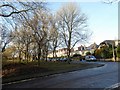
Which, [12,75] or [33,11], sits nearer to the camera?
[33,11]

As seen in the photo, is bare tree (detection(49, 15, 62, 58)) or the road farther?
bare tree (detection(49, 15, 62, 58))

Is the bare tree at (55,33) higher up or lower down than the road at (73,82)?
higher up

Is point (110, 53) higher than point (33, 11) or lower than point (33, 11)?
lower

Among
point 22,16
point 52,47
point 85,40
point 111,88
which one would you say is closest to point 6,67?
point 22,16

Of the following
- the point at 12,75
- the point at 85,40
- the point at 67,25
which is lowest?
the point at 12,75

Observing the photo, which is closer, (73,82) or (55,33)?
(73,82)

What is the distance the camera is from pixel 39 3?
21.2 meters

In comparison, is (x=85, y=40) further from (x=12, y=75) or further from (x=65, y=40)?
(x=12, y=75)

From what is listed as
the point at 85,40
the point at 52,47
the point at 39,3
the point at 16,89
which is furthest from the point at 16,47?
the point at 16,89

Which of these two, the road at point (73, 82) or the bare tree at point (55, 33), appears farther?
the bare tree at point (55, 33)

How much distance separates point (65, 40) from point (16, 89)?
4583 centimetres

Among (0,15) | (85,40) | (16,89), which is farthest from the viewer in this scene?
(85,40)

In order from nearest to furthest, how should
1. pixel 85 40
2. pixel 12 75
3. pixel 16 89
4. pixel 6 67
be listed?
pixel 16 89 → pixel 12 75 → pixel 6 67 → pixel 85 40

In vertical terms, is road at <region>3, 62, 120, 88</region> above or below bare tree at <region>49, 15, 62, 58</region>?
below
